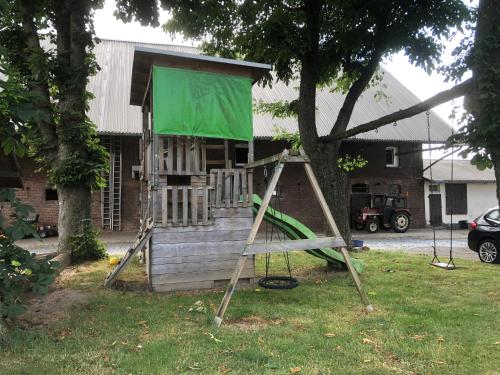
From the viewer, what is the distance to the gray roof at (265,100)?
65.4ft

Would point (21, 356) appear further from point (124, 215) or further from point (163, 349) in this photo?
point (124, 215)

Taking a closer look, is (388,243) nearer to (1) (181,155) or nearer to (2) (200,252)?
(2) (200,252)

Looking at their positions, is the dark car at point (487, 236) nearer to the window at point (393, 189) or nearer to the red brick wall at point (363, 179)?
the red brick wall at point (363, 179)

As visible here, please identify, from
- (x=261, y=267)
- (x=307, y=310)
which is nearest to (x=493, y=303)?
(x=307, y=310)

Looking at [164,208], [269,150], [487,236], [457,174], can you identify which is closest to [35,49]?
[164,208]

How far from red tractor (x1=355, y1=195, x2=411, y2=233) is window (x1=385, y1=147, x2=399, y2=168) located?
267 cm

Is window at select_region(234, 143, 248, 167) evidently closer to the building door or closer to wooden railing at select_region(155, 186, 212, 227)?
the building door

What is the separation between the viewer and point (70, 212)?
1107 centimetres

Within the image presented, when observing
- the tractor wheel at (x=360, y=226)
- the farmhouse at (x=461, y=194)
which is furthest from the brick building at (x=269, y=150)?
the farmhouse at (x=461, y=194)

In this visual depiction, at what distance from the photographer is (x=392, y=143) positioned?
2472cm

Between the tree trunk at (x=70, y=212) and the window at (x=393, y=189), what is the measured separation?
17.9 m

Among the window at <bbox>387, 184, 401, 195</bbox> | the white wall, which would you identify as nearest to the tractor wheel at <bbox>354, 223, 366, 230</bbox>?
the window at <bbox>387, 184, 401, 195</bbox>

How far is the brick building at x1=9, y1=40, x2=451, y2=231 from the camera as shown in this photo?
19.8 meters

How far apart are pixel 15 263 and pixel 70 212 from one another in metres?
6.76
